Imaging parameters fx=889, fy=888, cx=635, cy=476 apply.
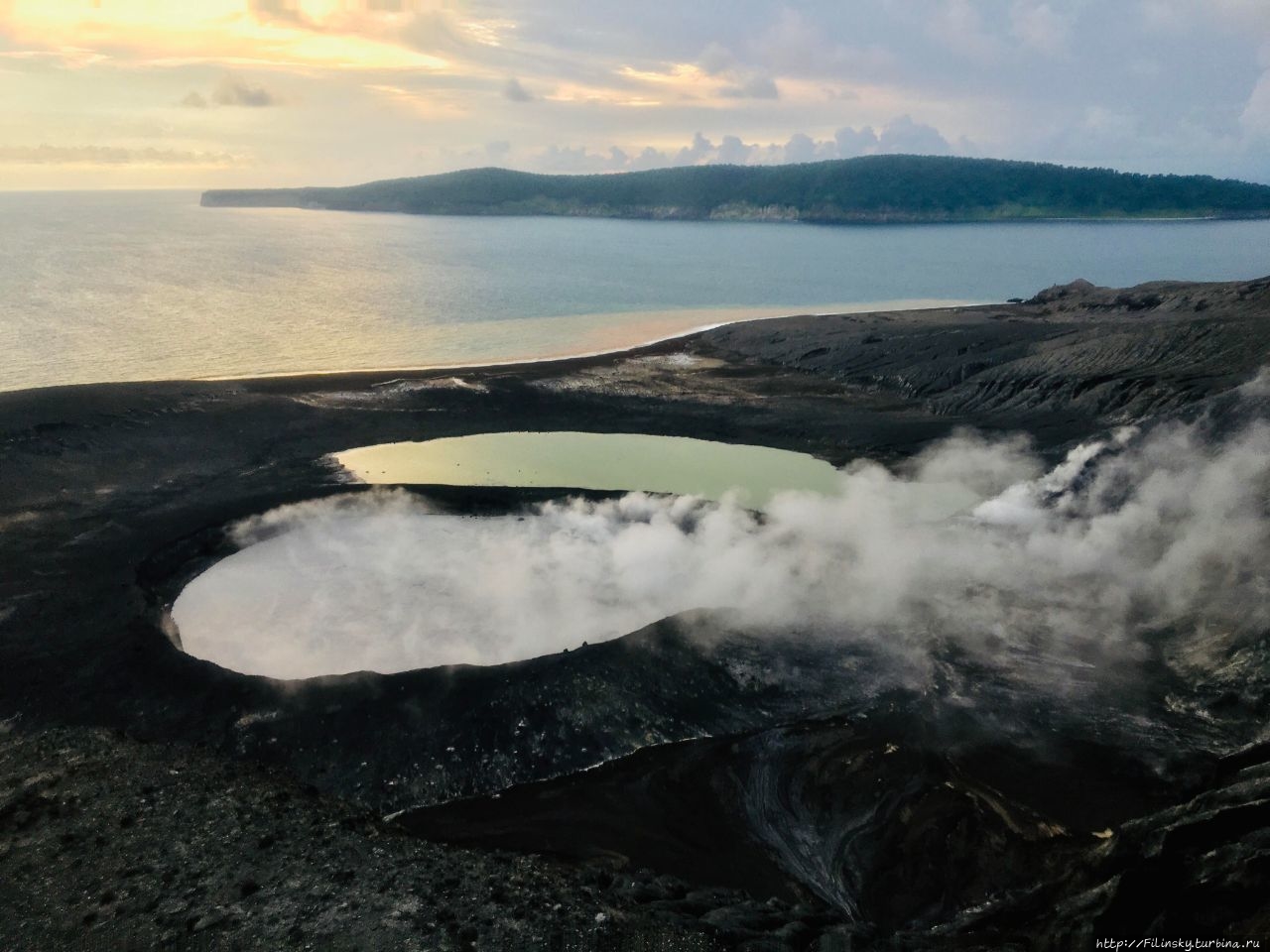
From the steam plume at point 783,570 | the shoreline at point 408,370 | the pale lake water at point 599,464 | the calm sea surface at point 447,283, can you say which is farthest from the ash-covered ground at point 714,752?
the calm sea surface at point 447,283

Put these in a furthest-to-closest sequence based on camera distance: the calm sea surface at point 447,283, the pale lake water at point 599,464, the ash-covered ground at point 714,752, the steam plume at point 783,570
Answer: the calm sea surface at point 447,283 < the pale lake water at point 599,464 < the steam plume at point 783,570 < the ash-covered ground at point 714,752

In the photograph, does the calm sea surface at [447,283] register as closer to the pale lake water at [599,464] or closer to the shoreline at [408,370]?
the shoreline at [408,370]

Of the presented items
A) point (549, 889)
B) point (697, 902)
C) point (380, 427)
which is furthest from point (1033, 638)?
point (380, 427)

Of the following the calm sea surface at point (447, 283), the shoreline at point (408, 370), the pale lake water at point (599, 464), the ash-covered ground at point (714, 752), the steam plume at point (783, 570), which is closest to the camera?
the ash-covered ground at point (714, 752)

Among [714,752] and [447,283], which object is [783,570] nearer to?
[714,752]

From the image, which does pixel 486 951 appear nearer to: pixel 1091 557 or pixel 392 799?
pixel 392 799

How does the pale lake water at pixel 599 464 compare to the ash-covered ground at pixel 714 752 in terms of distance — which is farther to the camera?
the pale lake water at pixel 599 464

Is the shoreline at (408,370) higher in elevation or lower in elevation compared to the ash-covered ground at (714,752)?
higher
